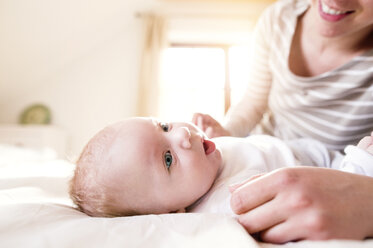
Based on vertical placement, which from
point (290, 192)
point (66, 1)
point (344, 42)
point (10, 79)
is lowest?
point (10, 79)

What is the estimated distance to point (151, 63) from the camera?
14.4ft

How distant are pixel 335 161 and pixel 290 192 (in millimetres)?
525

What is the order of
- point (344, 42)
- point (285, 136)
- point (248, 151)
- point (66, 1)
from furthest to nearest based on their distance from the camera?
point (66, 1) → point (285, 136) → point (344, 42) → point (248, 151)

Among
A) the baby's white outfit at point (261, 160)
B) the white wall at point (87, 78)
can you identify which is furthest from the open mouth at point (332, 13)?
the white wall at point (87, 78)

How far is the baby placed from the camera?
28.1 inches

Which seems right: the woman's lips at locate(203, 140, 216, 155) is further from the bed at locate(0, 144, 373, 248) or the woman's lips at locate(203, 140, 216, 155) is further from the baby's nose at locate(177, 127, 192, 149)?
the bed at locate(0, 144, 373, 248)

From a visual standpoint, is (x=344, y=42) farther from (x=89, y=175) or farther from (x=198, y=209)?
(x=89, y=175)

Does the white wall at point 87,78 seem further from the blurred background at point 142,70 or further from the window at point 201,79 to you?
the window at point 201,79

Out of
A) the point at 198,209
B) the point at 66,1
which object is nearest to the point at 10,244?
the point at 198,209

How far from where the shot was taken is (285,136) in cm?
128

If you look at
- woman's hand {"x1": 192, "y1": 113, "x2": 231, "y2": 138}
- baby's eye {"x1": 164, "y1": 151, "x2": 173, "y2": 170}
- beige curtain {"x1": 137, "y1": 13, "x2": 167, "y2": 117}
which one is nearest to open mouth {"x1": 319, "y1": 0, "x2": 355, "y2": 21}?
woman's hand {"x1": 192, "y1": 113, "x2": 231, "y2": 138}

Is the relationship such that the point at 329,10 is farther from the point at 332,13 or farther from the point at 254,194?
the point at 254,194

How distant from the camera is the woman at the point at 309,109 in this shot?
18.7 inches

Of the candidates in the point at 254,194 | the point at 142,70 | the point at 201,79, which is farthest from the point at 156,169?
the point at 201,79
